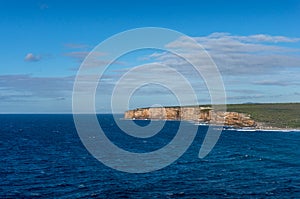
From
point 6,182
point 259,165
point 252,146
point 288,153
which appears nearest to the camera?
point 6,182

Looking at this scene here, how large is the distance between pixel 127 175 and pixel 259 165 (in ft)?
129

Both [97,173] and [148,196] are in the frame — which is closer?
[148,196]

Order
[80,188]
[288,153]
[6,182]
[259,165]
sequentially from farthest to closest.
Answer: [288,153] → [259,165] → [6,182] → [80,188]

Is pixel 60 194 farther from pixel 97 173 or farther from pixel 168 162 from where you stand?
pixel 168 162

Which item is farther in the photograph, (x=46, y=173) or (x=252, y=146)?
(x=252, y=146)

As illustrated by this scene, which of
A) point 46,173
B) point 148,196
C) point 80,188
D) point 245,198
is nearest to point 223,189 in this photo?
point 245,198

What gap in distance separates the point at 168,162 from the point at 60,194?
4189 cm

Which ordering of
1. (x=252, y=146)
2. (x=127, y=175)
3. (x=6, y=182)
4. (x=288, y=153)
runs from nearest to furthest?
(x=6, y=182), (x=127, y=175), (x=288, y=153), (x=252, y=146)

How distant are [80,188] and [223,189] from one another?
1113 inches

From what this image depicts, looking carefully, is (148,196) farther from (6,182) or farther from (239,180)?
(6,182)

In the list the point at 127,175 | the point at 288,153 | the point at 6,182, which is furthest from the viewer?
the point at 288,153

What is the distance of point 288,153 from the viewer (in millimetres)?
125875

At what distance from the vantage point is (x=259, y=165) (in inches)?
3947

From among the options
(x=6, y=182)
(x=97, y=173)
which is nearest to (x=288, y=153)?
(x=97, y=173)
